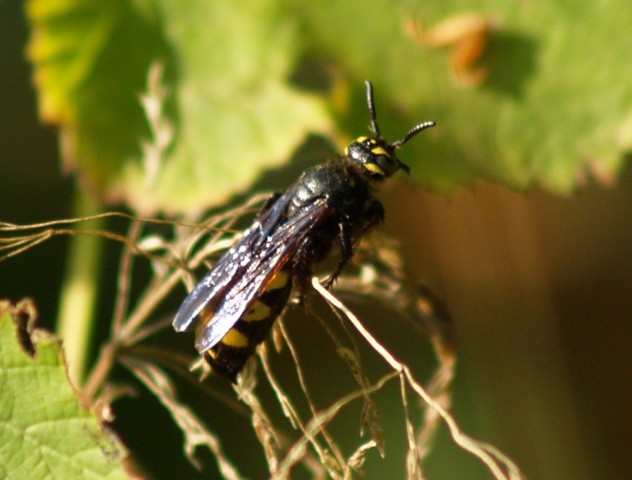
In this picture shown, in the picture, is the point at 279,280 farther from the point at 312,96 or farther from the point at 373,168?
the point at 312,96

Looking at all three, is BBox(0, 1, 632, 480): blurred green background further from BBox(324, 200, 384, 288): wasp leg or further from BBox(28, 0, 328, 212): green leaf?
BBox(324, 200, 384, 288): wasp leg

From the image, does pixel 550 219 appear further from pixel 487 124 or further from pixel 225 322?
pixel 225 322

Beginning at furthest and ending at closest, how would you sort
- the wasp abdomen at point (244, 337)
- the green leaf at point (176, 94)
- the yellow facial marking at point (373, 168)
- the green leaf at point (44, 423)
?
1. the green leaf at point (176, 94)
2. the yellow facial marking at point (373, 168)
3. the wasp abdomen at point (244, 337)
4. the green leaf at point (44, 423)

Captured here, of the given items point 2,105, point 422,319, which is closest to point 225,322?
point 422,319

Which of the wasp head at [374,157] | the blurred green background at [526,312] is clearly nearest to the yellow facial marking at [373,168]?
the wasp head at [374,157]

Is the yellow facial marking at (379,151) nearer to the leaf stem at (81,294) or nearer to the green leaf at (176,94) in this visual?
the green leaf at (176,94)

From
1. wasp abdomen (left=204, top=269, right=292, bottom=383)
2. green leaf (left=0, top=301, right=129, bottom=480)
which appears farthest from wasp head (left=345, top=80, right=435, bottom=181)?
green leaf (left=0, top=301, right=129, bottom=480)

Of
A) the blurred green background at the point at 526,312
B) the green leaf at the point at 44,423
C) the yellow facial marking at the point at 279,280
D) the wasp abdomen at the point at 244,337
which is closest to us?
the green leaf at the point at 44,423
